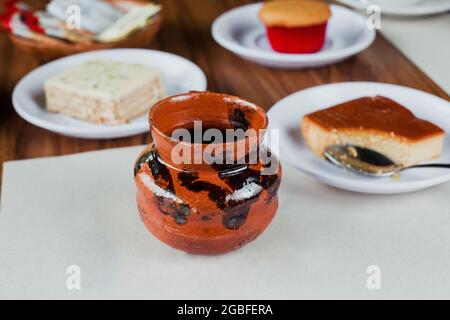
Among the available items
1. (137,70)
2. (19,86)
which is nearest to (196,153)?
(137,70)

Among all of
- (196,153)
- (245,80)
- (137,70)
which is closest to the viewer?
(196,153)

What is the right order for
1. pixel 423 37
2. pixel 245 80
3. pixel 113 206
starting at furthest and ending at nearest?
pixel 423 37, pixel 245 80, pixel 113 206

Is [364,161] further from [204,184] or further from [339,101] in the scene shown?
[204,184]

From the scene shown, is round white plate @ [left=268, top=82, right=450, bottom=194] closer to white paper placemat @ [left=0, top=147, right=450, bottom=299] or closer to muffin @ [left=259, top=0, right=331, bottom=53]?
white paper placemat @ [left=0, top=147, right=450, bottom=299]

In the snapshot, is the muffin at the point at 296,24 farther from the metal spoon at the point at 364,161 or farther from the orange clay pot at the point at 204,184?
the orange clay pot at the point at 204,184

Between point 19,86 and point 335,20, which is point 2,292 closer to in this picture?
point 19,86

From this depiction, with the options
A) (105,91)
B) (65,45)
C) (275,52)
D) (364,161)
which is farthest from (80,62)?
(364,161)
